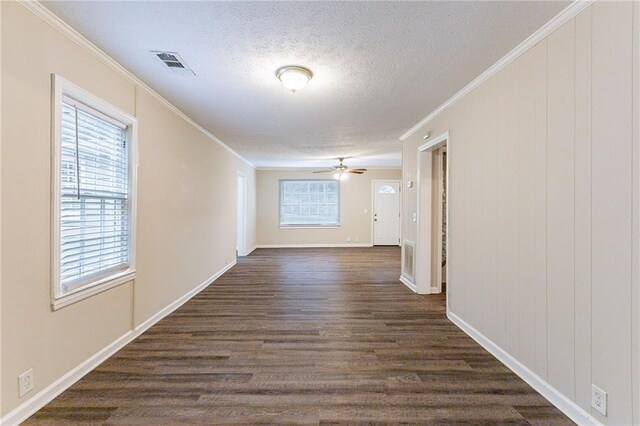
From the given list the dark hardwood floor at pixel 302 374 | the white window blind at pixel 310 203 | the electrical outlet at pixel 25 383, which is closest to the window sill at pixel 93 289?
the electrical outlet at pixel 25 383

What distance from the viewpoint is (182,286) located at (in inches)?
154

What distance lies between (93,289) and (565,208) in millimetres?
3415

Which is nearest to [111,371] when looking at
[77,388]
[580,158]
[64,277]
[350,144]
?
[77,388]

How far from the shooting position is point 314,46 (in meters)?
2.17

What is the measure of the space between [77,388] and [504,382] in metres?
3.09

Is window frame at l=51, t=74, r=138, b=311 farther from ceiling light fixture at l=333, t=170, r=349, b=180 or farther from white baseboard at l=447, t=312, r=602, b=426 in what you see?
ceiling light fixture at l=333, t=170, r=349, b=180

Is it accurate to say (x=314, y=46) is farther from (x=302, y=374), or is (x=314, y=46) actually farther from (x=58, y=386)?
(x=58, y=386)

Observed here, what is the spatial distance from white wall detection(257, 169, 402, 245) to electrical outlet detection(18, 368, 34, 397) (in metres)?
7.22

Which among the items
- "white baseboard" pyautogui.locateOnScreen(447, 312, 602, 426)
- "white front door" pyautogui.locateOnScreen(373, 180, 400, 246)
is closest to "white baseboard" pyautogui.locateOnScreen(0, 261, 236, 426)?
"white baseboard" pyautogui.locateOnScreen(447, 312, 602, 426)

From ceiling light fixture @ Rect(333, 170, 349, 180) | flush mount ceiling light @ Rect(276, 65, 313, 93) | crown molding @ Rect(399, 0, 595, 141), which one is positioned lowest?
ceiling light fixture @ Rect(333, 170, 349, 180)

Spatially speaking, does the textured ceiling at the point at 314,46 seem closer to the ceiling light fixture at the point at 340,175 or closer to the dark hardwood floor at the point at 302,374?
the dark hardwood floor at the point at 302,374

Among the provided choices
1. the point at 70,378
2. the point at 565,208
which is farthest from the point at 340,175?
the point at 70,378

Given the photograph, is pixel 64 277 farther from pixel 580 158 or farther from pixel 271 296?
pixel 580 158

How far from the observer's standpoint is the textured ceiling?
1.79 meters
